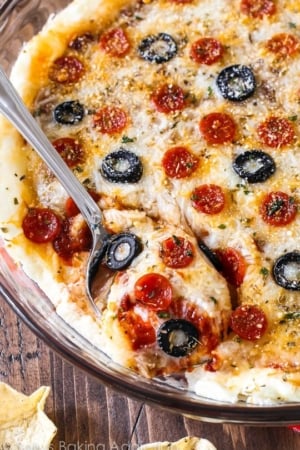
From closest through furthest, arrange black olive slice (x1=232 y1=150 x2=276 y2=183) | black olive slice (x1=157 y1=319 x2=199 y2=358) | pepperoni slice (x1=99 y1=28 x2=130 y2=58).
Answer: black olive slice (x1=157 y1=319 x2=199 y2=358)
black olive slice (x1=232 y1=150 x2=276 y2=183)
pepperoni slice (x1=99 y1=28 x2=130 y2=58)

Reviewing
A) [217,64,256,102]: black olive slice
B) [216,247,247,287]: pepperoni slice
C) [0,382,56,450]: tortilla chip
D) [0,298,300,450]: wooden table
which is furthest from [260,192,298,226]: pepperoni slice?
[0,382,56,450]: tortilla chip

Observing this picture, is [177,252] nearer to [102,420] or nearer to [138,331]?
[138,331]

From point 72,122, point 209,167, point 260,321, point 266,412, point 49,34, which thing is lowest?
point 266,412

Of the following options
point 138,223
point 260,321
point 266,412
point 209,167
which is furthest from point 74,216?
point 266,412

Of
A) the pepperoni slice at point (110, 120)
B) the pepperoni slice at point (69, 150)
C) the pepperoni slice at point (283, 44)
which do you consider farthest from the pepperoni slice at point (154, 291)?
the pepperoni slice at point (283, 44)

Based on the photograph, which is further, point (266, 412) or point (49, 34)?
point (49, 34)

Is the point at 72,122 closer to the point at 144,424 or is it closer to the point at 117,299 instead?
the point at 117,299

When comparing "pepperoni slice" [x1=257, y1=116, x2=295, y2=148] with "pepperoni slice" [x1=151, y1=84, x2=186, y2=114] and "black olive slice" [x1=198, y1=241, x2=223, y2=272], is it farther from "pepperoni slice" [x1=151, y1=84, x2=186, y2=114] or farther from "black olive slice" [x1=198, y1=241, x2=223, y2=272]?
"black olive slice" [x1=198, y1=241, x2=223, y2=272]

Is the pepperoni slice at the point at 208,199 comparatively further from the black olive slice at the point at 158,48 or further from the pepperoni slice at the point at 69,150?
→ the black olive slice at the point at 158,48
